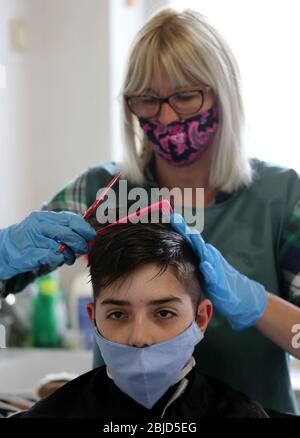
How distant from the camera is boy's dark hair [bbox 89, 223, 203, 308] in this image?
3.80 feet

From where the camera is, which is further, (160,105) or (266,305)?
(160,105)

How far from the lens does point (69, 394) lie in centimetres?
128

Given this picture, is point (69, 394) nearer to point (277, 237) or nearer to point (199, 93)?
point (277, 237)

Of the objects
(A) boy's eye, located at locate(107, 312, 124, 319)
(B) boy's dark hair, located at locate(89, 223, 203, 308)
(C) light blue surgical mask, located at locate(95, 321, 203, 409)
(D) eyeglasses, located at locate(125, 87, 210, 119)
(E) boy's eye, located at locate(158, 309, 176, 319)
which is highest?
(D) eyeglasses, located at locate(125, 87, 210, 119)

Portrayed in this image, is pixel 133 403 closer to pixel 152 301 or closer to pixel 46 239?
pixel 152 301

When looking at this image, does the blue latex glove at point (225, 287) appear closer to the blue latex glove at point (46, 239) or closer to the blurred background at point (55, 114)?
the blue latex glove at point (46, 239)

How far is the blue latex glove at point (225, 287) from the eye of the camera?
3.77ft

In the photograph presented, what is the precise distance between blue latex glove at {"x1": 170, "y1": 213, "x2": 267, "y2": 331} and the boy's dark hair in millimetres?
22

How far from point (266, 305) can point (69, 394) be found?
0.42 meters

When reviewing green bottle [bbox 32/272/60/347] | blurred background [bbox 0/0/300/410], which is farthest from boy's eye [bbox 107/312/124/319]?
green bottle [bbox 32/272/60/347]

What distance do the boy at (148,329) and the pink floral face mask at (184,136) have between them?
0.87 feet

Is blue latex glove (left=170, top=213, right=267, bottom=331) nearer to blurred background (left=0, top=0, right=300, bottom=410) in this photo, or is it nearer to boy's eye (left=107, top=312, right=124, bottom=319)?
boy's eye (left=107, top=312, right=124, bottom=319)

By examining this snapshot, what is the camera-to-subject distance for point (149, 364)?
3.59 ft

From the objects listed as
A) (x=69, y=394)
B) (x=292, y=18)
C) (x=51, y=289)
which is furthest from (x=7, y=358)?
(x=292, y=18)
